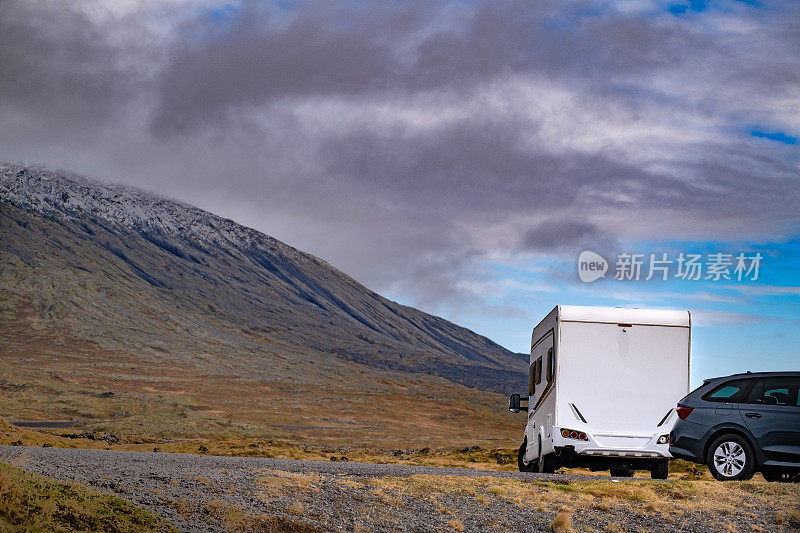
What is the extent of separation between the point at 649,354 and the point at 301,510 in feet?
29.2

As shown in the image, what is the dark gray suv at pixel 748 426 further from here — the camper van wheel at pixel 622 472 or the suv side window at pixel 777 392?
the camper van wheel at pixel 622 472

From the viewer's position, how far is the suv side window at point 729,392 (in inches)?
606

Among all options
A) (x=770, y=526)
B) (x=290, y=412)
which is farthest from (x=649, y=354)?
(x=290, y=412)

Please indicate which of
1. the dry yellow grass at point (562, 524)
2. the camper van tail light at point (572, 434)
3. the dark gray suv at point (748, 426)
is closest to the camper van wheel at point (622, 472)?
the camper van tail light at point (572, 434)

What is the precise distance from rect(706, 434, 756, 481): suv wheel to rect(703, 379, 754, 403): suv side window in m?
0.66

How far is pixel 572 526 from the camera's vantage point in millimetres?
11148

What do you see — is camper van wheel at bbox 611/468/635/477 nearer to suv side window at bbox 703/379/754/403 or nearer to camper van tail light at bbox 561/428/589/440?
camper van tail light at bbox 561/428/589/440

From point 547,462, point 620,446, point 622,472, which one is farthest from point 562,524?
point 622,472

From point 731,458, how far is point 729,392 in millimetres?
1171

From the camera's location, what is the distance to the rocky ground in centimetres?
1064

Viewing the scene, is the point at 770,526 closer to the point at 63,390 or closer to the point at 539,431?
the point at 539,431

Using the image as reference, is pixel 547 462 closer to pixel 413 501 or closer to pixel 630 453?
pixel 630 453

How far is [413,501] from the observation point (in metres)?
12.1

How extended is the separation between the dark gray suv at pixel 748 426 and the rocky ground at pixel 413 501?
88 centimetres
